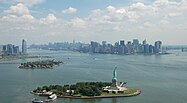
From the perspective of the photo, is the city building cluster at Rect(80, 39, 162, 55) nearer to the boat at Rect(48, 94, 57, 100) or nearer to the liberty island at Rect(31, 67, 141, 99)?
the liberty island at Rect(31, 67, 141, 99)

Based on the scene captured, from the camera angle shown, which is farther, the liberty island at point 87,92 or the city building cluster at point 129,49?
the city building cluster at point 129,49

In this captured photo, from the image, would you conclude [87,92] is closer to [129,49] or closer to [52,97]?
[52,97]

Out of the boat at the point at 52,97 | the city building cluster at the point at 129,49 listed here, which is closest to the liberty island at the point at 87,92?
the boat at the point at 52,97

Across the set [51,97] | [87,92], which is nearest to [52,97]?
[51,97]

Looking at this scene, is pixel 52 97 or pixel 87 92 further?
pixel 87 92

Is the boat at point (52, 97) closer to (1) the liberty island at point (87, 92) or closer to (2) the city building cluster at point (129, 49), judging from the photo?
(1) the liberty island at point (87, 92)

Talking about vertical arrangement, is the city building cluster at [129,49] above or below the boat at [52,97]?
above

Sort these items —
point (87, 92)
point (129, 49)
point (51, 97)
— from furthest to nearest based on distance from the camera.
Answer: point (129, 49) < point (87, 92) < point (51, 97)

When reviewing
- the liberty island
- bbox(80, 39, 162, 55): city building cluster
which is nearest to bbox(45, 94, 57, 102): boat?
the liberty island

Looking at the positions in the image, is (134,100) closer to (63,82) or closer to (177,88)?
(177,88)

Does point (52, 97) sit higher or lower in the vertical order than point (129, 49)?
lower

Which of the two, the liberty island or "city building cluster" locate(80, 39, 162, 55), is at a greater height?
"city building cluster" locate(80, 39, 162, 55)

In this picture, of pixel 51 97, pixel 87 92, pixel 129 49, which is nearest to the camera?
pixel 51 97
